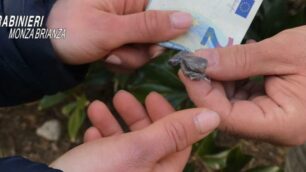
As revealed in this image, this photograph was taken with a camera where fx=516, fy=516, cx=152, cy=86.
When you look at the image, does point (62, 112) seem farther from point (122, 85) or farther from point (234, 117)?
point (234, 117)

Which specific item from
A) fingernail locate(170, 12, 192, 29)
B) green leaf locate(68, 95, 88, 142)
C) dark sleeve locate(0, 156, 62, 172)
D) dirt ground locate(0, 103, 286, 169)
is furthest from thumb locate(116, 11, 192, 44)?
dirt ground locate(0, 103, 286, 169)

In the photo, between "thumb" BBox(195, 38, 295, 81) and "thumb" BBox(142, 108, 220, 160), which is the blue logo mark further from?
"thumb" BBox(142, 108, 220, 160)

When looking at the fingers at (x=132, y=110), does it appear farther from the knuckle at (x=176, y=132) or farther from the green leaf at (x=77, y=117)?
the green leaf at (x=77, y=117)

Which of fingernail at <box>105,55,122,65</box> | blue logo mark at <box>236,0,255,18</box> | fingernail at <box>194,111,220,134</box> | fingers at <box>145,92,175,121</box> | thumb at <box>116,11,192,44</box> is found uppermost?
blue logo mark at <box>236,0,255,18</box>

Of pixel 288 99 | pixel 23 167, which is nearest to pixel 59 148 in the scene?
pixel 23 167

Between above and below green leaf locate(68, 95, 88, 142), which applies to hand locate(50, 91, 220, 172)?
above

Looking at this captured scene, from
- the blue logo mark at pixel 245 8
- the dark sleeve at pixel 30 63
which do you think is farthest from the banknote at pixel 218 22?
the dark sleeve at pixel 30 63
